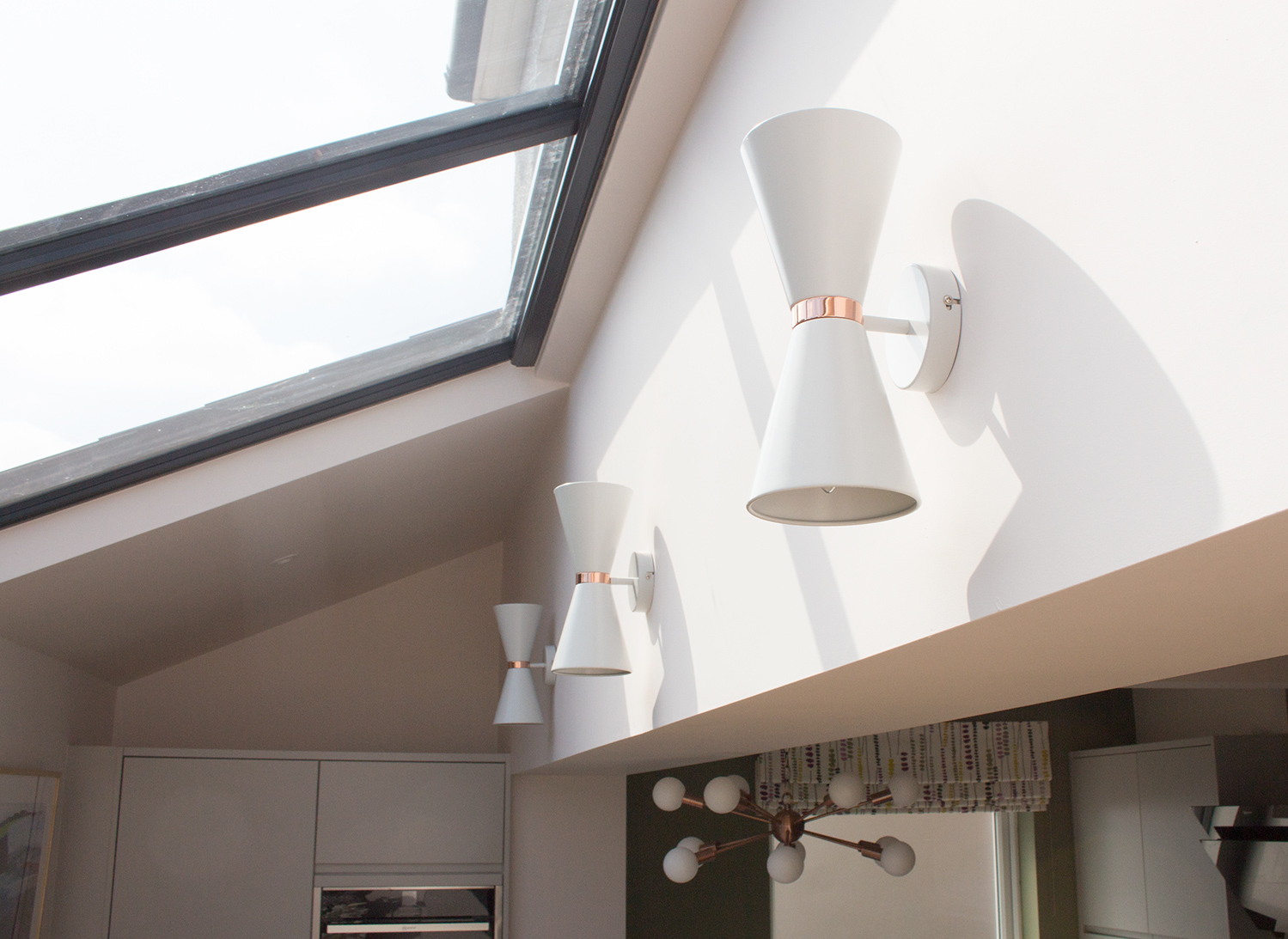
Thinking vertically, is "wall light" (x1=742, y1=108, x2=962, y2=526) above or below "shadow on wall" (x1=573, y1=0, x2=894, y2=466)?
below

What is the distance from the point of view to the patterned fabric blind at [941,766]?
4516 millimetres

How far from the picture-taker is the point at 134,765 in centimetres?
387

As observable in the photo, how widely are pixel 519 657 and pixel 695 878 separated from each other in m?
1.93

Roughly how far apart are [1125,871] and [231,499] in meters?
3.95

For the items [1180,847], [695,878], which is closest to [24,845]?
[695,878]

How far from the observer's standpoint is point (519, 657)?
3227 millimetres

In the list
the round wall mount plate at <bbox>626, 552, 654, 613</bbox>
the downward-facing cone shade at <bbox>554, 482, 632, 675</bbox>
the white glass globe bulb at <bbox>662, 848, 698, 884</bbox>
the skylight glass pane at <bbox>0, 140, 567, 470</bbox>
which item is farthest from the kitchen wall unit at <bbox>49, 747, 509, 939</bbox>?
the round wall mount plate at <bbox>626, 552, 654, 613</bbox>

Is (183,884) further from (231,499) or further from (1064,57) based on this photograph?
(1064,57)

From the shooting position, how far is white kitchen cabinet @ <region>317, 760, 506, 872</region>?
400 centimetres

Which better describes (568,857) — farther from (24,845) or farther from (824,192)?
(824,192)

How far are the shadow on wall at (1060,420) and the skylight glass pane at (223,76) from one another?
1.25m

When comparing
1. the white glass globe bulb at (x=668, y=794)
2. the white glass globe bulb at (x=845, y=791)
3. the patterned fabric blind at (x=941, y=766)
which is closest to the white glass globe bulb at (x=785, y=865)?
the white glass globe bulb at (x=845, y=791)

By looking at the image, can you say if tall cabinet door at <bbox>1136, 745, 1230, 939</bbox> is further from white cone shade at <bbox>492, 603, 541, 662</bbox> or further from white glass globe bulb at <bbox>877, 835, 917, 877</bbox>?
white cone shade at <bbox>492, 603, 541, 662</bbox>

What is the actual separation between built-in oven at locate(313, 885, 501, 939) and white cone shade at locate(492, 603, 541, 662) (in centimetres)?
140
